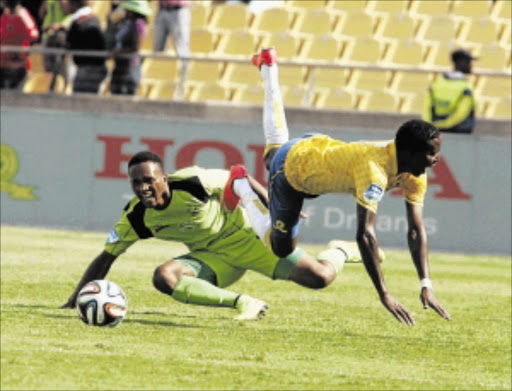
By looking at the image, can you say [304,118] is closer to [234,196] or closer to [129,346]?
[234,196]

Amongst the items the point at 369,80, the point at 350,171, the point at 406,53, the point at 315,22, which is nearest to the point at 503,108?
the point at 369,80

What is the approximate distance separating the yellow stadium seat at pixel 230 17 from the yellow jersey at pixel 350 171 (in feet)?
38.1

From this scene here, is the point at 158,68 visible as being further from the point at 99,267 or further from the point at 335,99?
the point at 99,267

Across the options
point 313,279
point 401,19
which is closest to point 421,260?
point 313,279

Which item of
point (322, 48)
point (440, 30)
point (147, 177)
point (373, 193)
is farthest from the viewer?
point (440, 30)

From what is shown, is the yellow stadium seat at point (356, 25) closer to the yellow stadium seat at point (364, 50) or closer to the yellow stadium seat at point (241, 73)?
the yellow stadium seat at point (364, 50)

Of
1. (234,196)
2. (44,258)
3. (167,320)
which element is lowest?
(44,258)

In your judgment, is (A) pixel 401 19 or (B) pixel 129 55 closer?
(B) pixel 129 55

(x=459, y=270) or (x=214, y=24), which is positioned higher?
(x=214, y=24)

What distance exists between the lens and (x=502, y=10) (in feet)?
67.8

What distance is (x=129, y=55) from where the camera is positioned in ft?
59.4

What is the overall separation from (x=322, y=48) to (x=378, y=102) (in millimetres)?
2198

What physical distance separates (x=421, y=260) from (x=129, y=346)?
2149mm

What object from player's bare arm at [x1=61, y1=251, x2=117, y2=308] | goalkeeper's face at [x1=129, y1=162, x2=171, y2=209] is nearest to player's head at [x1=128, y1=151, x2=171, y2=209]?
goalkeeper's face at [x1=129, y1=162, x2=171, y2=209]
